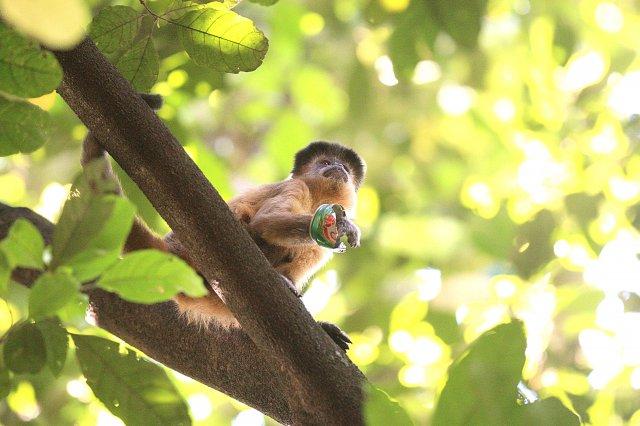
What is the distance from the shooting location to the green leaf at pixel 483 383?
1.71m

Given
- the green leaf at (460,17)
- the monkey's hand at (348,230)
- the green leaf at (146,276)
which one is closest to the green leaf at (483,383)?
the green leaf at (146,276)

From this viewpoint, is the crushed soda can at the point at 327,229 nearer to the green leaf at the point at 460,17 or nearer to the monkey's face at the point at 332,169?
the green leaf at the point at 460,17

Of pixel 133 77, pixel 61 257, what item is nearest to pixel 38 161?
pixel 133 77

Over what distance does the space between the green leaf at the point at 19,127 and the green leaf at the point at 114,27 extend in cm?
65

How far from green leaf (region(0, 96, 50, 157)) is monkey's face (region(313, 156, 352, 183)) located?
3.16 m

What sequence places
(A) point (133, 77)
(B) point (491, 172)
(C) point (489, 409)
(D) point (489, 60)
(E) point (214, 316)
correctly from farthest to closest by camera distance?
(D) point (489, 60) → (B) point (491, 172) → (E) point (214, 316) → (A) point (133, 77) → (C) point (489, 409)

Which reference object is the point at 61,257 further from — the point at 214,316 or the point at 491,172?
the point at 491,172

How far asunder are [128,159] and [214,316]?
1587 millimetres

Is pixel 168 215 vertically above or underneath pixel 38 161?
above

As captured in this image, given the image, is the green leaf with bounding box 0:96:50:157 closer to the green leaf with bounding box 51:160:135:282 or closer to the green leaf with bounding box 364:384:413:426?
the green leaf with bounding box 51:160:135:282

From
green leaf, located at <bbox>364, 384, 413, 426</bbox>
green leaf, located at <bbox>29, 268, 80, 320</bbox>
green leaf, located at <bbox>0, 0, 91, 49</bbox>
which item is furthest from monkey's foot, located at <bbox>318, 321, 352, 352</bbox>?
green leaf, located at <bbox>0, 0, 91, 49</bbox>

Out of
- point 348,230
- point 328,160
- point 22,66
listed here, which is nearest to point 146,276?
point 22,66

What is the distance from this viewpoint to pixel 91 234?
1.80m

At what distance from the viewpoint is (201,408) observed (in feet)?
25.1
